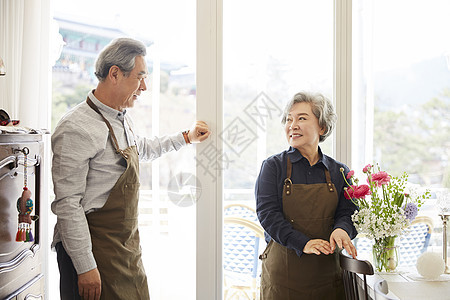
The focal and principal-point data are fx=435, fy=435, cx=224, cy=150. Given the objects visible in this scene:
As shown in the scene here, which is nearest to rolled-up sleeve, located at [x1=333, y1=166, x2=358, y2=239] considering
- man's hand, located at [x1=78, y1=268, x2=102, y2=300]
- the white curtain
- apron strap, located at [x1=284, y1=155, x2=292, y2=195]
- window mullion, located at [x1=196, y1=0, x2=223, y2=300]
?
apron strap, located at [x1=284, y1=155, x2=292, y2=195]

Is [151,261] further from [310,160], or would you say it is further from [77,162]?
[310,160]

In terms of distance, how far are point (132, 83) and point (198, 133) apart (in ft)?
1.44

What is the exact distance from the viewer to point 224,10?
215 centimetres

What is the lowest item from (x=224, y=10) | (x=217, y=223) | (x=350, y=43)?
(x=217, y=223)

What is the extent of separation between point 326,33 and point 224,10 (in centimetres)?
53

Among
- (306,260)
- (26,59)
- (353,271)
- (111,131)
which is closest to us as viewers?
(353,271)

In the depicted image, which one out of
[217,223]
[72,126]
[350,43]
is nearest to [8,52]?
[72,126]

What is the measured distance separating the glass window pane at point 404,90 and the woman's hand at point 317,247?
65cm

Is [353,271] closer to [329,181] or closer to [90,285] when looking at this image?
[329,181]

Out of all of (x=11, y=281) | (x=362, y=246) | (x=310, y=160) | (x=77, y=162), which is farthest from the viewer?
(x=362, y=246)

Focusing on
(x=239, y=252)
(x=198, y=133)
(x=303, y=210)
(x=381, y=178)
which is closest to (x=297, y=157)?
(x=303, y=210)

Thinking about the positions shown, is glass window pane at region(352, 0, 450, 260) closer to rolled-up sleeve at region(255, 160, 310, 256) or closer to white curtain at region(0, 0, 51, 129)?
rolled-up sleeve at region(255, 160, 310, 256)

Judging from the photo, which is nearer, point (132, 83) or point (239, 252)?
point (132, 83)

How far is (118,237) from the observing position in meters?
1.73
